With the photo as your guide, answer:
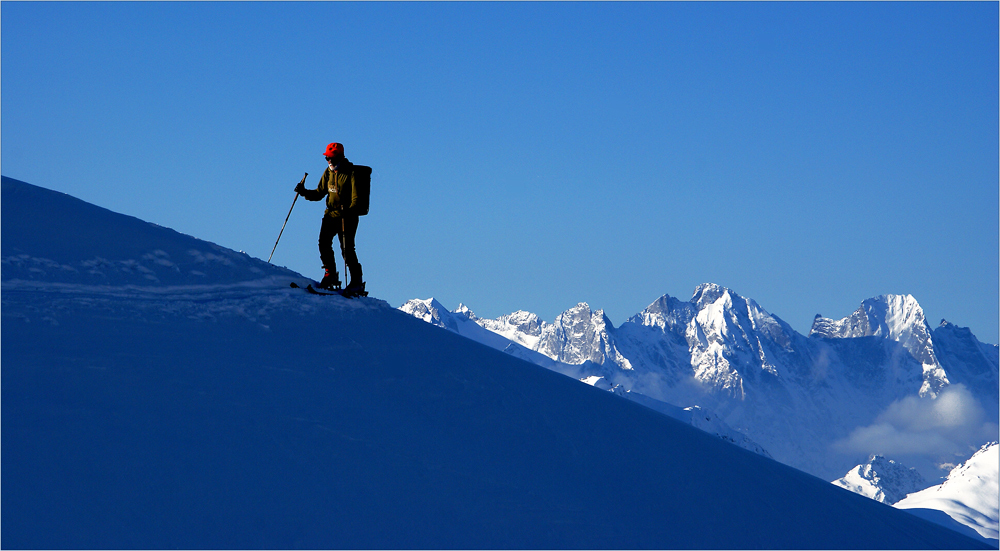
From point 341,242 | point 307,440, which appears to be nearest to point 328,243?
point 341,242

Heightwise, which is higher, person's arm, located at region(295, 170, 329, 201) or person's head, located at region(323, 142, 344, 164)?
person's head, located at region(323, 142, 344, 164)

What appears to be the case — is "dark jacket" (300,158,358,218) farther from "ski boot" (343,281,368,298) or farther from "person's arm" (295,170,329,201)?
"ski boot" (343,281,368,298)

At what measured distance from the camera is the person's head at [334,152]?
15.0m

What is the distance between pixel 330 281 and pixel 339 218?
1.00 metres

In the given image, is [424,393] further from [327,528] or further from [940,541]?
[940,541]

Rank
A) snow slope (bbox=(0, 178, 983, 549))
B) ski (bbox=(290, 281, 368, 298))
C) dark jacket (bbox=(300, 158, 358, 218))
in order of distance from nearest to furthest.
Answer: snow slope (bbox=(0, 178, 983, 549))
ski (bbox=(290, 281, 368, 298))
dark jacket (bbox=(300, 158, 358, 218))

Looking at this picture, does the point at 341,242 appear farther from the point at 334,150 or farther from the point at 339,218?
the point at 334,150

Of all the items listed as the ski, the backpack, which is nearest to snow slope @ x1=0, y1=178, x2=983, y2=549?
the ski

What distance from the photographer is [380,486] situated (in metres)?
9.63

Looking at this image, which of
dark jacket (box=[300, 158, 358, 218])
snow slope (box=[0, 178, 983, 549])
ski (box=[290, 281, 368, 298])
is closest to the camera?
snow slope (box=[0, 178, 983, 549])

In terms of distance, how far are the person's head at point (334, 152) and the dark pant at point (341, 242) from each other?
0.91m

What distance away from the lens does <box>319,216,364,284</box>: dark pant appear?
594 inches

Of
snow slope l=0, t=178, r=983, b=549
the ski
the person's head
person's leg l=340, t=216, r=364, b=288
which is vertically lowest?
snow slope l=0, t=178, r=983, b=549

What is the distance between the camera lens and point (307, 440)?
10.1 m
